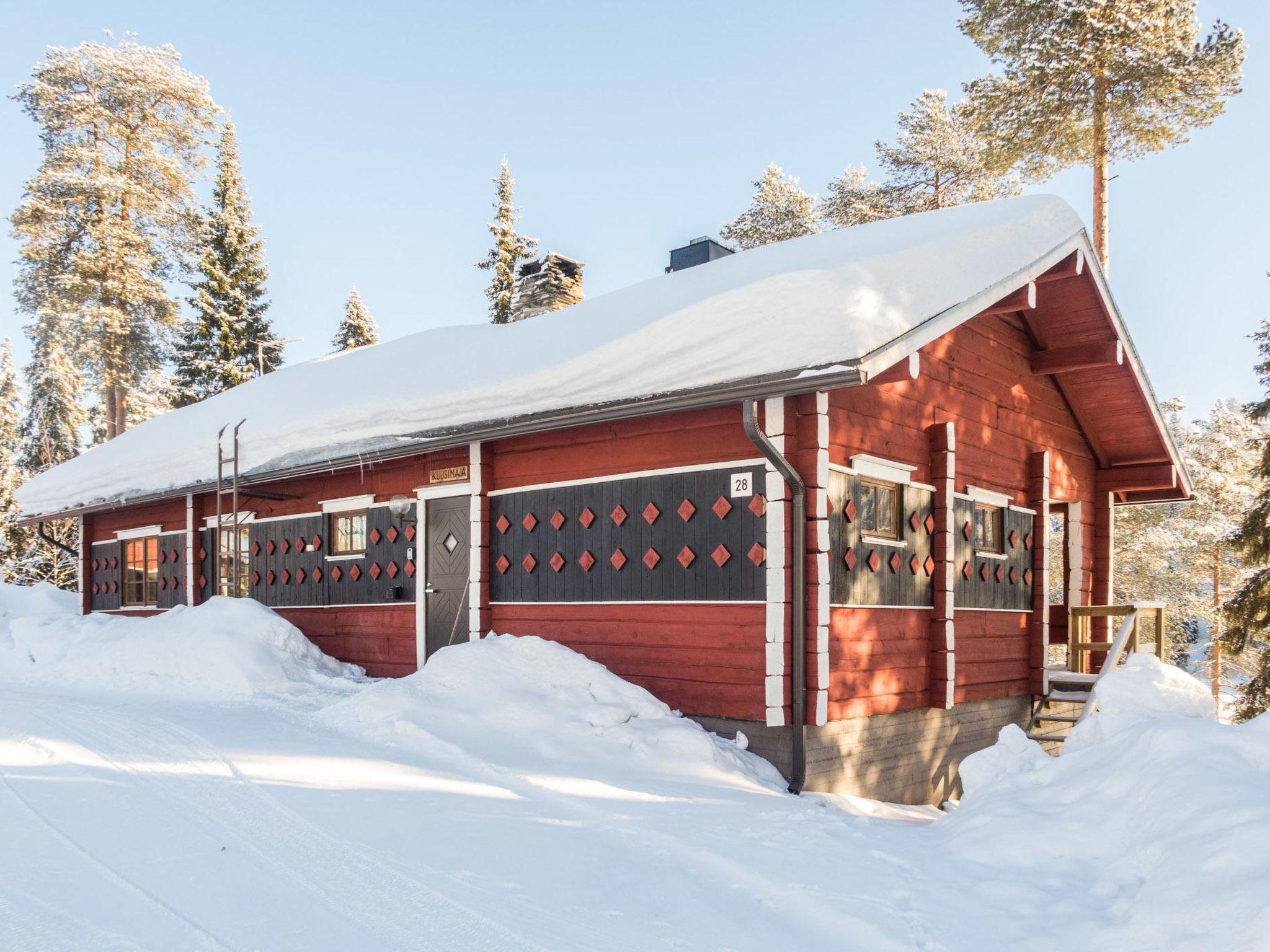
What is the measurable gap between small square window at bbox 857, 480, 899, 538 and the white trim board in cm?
116

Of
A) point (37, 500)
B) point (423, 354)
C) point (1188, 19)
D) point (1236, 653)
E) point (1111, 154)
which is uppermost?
point (1188, 19)

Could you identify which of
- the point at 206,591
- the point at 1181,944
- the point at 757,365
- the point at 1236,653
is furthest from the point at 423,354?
the point at 1236,653

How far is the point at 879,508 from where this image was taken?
8.40 meters

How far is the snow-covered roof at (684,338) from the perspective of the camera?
7.09m

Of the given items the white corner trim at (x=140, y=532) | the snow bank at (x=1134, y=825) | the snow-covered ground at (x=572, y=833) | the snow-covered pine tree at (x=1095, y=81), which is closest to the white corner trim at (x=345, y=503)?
the snow-covered ground at (x=572, y=833)

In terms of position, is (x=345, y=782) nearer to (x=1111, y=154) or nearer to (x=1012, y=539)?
(x=1012, y=539)

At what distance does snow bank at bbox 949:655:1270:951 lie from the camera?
145 inches

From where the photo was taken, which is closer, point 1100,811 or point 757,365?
point 1100,811

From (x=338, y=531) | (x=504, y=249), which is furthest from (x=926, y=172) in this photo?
(x=338, y=531)

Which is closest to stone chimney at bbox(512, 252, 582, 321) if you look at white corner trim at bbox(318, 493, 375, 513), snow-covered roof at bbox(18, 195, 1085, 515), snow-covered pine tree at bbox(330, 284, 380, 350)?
snow-covered roof at bbox(18, 195, 1085, 515)

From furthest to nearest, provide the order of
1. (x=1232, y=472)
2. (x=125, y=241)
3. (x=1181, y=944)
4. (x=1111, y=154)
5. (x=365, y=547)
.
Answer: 1. (x=125, y=241)
2. (x=1232, y=472)
3. (x=1111, y=154)
4. (x=365, y=547)
5. (x=1181, y=944)

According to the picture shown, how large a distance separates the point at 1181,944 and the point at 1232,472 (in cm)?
2426

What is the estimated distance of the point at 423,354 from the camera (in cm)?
1260

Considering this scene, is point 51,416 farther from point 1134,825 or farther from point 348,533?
point 1134,825
